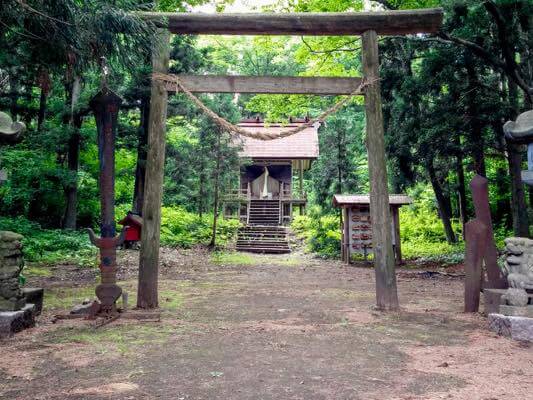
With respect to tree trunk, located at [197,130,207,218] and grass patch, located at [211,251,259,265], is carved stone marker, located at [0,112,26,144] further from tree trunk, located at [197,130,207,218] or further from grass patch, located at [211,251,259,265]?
tree trunk, located at [197,130,207,218]

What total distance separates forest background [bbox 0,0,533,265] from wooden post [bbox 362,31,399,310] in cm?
332

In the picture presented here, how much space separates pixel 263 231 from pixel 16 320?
16.1 meters

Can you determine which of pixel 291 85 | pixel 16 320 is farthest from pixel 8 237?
pixel 291 85

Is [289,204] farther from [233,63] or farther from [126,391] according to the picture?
[126,391]

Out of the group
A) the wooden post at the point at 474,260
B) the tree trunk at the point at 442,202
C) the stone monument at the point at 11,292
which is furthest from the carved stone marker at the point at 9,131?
the tree trunk at the point at 442,202

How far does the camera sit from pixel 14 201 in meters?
15.5

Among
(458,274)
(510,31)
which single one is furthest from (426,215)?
(510,31)

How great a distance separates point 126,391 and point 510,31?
1107cm

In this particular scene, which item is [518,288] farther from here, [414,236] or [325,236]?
[414,236]

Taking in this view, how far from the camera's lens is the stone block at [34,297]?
5730mm

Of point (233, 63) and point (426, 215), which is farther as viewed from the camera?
point (233, 63)

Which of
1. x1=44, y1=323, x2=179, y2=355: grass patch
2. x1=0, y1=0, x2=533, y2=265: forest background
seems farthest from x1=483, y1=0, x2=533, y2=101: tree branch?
x1=44, y1=323, x2=179, y2=355: grass patch

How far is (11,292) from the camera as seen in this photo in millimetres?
5074

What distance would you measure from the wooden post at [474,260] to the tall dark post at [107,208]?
16.1ft
